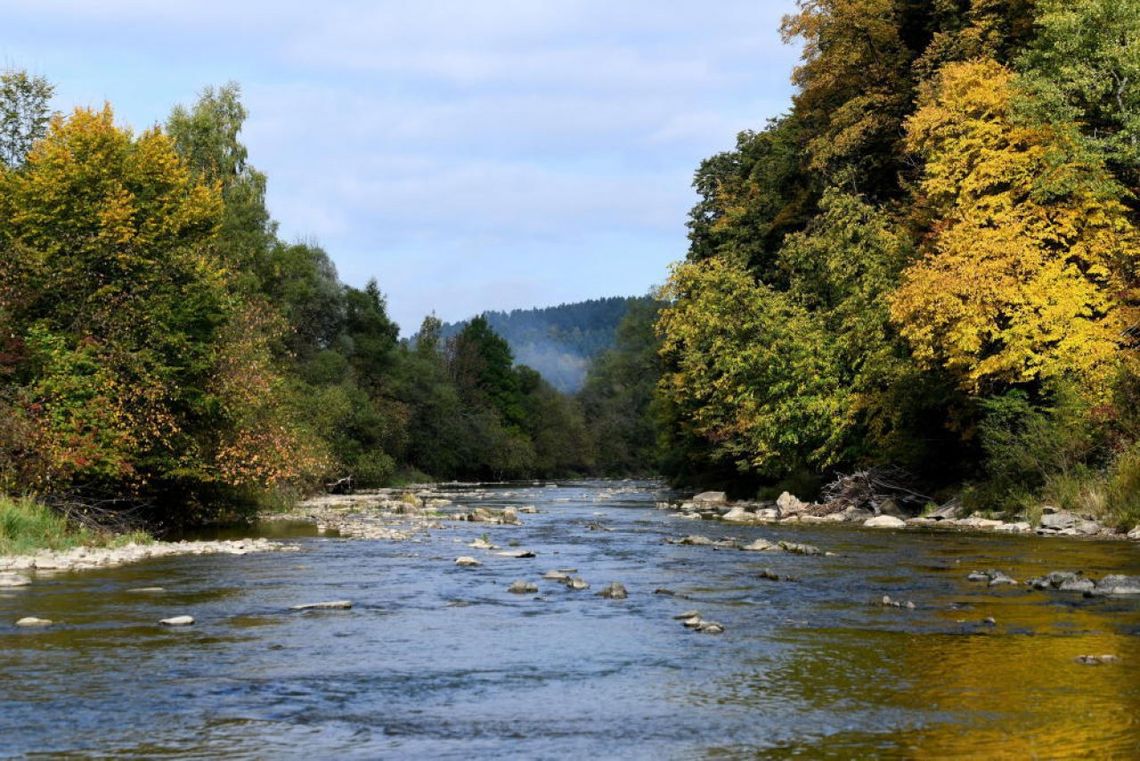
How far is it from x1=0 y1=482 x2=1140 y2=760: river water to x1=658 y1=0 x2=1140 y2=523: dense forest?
41.0ft

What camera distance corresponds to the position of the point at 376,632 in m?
16.2

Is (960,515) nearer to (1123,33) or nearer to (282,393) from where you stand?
(1123,33)

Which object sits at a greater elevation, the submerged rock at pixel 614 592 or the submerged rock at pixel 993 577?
the submerged rock at pixel 614 592

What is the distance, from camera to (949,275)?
36.0 metres

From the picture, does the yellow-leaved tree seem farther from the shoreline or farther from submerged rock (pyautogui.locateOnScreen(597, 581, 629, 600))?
submerged rock (pyautogui.locateOnScreen(597, 581, 629, 600))

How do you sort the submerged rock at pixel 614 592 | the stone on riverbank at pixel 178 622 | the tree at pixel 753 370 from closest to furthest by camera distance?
the stone on riverbank at pixel 178 622, the submerged rock at pixel 614 592, the tree at pixel 753 370

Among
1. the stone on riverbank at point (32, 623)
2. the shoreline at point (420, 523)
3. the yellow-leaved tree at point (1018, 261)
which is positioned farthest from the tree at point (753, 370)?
the stone on riverbank at point (32, 623)

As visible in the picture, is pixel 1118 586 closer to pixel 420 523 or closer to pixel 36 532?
pixel 36 532

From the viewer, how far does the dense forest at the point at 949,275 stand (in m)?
35.1

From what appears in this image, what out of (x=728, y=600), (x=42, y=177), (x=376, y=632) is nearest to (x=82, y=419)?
(x=42, y=177)

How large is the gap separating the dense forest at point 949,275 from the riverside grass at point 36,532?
2536cm

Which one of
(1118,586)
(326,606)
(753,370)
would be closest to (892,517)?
(753,370)

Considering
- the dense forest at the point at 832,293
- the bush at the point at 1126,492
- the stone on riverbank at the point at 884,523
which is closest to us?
the bush at the point at 1126,492

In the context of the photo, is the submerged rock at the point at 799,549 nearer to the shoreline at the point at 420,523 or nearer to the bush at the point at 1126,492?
the shoreline at the point at 420,523
